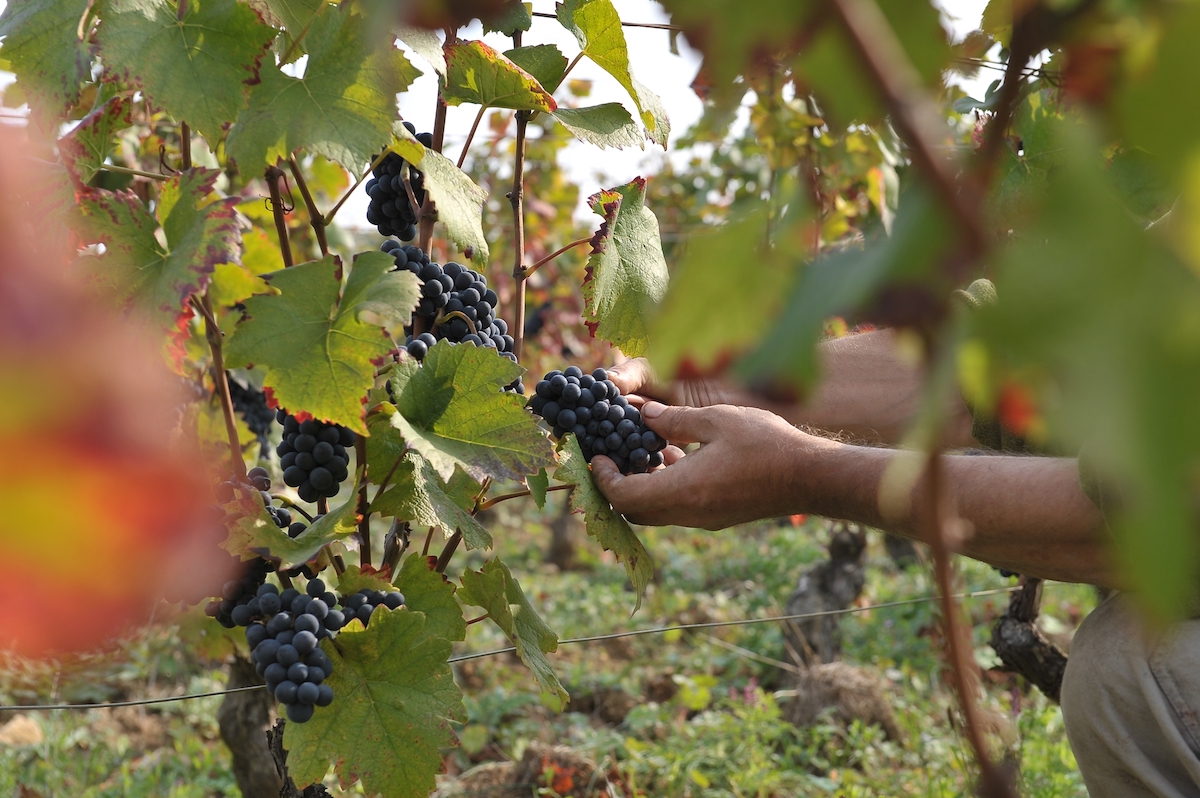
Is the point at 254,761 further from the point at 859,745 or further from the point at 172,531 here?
the point at 859,745

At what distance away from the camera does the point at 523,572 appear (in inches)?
242

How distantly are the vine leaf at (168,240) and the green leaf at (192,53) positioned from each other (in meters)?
0.09

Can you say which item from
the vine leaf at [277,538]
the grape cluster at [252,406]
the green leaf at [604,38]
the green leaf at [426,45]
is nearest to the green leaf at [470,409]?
the vine leaf at [277,538]

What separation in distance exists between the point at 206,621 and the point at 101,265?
1097 mm

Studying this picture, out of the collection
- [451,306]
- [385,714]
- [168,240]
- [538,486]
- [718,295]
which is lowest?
[385,714]

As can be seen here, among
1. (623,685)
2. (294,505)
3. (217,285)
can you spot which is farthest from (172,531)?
(623,685)

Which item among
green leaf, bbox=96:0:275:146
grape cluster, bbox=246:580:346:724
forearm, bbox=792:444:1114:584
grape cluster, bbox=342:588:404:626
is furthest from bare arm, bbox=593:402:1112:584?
green leaf, bbox=96:0:275:146

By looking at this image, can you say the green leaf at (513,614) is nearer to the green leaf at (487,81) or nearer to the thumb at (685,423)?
the thumb at (685,423)

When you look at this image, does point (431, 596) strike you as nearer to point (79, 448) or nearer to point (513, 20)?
point (79, 448)

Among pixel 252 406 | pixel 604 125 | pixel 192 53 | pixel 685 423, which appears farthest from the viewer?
pixel 252 406

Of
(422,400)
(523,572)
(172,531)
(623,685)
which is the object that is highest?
(422,400)

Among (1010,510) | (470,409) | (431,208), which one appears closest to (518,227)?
(431,208)

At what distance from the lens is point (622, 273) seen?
1.50 m

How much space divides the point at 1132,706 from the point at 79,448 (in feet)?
5.68
